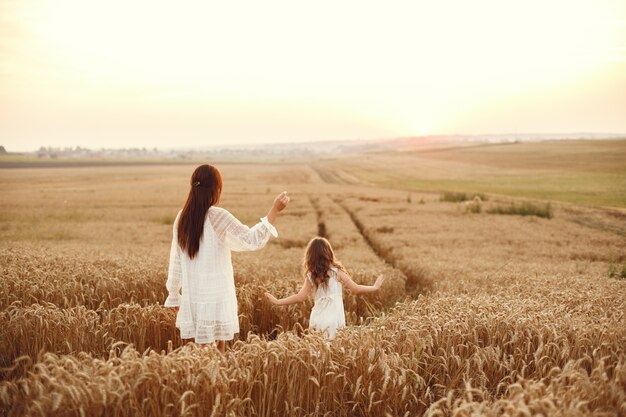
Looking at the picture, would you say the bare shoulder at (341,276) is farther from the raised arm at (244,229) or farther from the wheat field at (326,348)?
the raised arm at (244,229)

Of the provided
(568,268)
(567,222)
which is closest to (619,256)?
(568,268)

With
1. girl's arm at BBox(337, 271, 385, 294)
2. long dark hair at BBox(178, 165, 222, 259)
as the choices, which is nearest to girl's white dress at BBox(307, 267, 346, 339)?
girl's arm at BBox(337, 271, 385, 294)

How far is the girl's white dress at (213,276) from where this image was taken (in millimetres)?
5594

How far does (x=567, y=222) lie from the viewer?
2745 cm

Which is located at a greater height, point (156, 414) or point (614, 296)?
point (156, 414)

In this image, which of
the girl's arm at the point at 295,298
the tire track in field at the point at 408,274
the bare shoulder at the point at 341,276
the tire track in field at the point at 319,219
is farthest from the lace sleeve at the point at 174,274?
the tire track in field at the point at 319,219

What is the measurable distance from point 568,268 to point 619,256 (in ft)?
17.4

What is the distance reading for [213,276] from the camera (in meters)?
5.71

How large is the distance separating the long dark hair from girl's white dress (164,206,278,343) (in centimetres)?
8

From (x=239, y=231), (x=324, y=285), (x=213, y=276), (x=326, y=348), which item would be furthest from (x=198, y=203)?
(x=326, y=348)

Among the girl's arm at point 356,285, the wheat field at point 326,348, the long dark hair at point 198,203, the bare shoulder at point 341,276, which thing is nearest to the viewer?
the wheat field at point 326,348

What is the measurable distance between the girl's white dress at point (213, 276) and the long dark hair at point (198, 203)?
84 millimetres

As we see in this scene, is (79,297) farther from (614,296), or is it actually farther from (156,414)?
(614,296)

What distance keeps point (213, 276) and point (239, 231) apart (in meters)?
0.68
